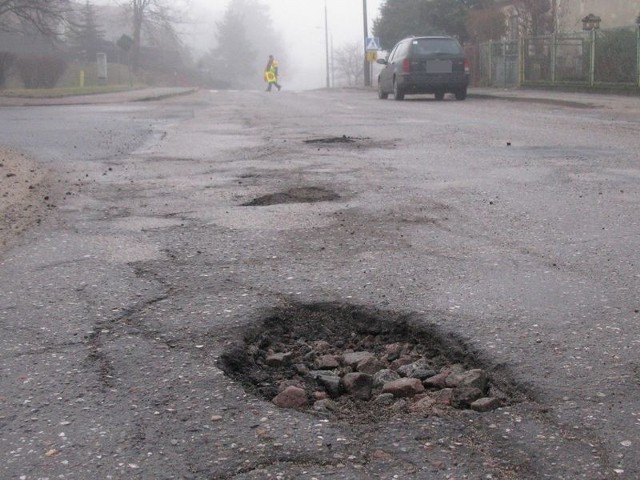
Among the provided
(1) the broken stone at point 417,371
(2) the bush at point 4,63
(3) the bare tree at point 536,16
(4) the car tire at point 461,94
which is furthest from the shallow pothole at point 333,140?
(2) the bush at point 4,63

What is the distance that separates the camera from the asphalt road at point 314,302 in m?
2.42

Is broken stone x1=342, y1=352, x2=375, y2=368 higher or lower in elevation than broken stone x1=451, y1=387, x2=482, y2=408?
lower

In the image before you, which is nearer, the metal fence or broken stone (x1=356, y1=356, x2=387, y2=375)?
broken stone (x1=356, y1=356, x2=387, y2=375)

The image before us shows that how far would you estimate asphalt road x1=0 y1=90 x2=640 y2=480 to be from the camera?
2416 millimetres

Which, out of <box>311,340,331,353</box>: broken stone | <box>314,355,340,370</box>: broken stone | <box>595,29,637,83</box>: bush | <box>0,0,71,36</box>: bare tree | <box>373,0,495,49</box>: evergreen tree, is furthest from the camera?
<box>373,0,495,49</box>: evergreen tree

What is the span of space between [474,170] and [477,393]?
5494 millimetres

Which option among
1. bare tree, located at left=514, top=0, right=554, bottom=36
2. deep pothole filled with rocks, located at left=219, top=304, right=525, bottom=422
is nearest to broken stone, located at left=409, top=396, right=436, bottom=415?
deep pothole filled with rocks, located at left=219, top=304, right=525, bottom=422

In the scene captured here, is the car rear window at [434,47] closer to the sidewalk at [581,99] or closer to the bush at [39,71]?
the sidewalk at [581,99]

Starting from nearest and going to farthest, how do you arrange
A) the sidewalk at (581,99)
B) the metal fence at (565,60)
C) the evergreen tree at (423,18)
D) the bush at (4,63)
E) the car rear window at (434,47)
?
the sidewalk at (581,99)
the metal fence at (565,60)
the car rear window at (434,47)
the bush at (4,63)
the evergreen tree at (423,18)

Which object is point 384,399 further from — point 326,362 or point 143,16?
point 143,16

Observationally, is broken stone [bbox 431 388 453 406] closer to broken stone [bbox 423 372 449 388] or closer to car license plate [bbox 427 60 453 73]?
broken stone [bbox 423 372 449 388]

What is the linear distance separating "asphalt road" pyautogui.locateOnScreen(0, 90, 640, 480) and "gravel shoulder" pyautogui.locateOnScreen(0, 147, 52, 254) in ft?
0.50

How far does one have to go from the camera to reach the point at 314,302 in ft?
12.7

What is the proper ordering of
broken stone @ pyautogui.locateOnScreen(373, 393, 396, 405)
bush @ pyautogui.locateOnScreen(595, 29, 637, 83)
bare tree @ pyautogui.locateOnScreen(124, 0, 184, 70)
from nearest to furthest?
1. broken stone @ pyautogui.locateOnScreen(373, 393, 396, 405)
2. bush @ pyautogui.locateOnScreen(595, 29, 637, 83)
3. bare tree @ pyautogui.locateOnScreen(124, 0, 184, 70)
